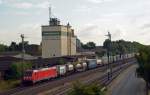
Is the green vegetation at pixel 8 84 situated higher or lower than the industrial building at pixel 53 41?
lower

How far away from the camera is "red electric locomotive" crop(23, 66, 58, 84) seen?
70.2 meters

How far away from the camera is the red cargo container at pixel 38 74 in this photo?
70188mm

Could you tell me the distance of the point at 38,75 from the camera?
72.9 m

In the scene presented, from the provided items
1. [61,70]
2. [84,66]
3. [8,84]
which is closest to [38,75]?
[8,84]

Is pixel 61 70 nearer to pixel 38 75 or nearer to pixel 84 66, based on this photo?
pixel 38 75

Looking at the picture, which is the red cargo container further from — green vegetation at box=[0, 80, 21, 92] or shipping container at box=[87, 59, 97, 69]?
shipping container at box=[87, 59, 97, 69]

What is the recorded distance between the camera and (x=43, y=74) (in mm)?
75688

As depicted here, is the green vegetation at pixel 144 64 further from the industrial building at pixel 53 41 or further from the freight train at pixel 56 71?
the industrial building at pixel 53 41

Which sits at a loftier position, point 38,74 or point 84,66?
point 84,66

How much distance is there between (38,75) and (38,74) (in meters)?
0.22

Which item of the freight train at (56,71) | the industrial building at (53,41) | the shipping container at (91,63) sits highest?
the industrial building at (53,41)

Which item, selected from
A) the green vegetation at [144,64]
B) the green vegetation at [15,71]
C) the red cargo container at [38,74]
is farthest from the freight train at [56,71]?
the green vegetation at [144,64]

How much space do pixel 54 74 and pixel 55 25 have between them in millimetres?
76772

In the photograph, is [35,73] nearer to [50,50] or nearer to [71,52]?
[50,50]
